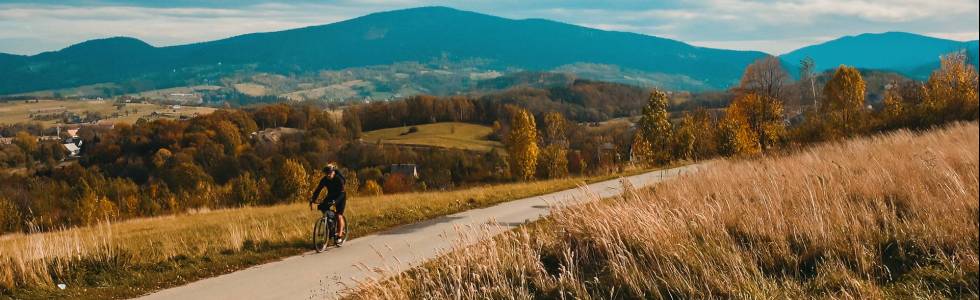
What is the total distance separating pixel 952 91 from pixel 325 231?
104 ft

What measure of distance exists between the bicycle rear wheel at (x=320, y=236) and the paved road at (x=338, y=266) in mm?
217

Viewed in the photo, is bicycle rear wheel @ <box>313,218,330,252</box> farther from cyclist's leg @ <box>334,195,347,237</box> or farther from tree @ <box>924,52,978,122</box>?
tree @ <box>924,52,978,122</box>

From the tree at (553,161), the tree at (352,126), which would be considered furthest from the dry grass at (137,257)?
the tree at (352,126)

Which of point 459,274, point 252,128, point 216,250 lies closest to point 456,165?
point 252,128

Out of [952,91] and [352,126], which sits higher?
[952,91]

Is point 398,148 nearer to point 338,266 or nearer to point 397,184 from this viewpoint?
point 397,184

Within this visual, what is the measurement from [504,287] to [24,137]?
165090 mm

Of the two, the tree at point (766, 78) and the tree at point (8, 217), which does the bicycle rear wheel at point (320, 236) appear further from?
the tree at point (8, 217)

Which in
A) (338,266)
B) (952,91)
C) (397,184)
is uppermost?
(952,91)

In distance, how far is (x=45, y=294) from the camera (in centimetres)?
1088

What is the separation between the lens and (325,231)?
14.5 m

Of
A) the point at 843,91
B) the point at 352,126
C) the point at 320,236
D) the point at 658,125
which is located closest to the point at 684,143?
the point at 658,125

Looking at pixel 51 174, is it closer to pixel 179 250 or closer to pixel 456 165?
pixel 456 165

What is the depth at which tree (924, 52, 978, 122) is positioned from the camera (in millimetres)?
24688
